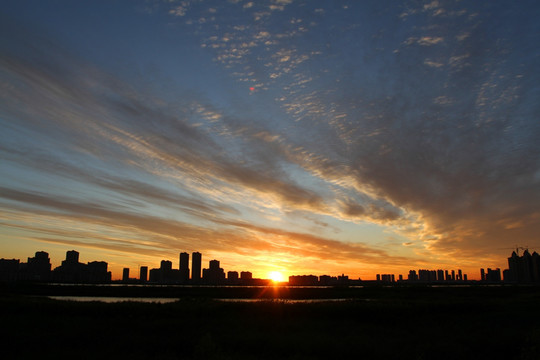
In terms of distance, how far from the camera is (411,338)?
104 feet

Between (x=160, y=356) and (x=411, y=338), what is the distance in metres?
21.3

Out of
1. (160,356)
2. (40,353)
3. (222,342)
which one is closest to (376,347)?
(222,342)

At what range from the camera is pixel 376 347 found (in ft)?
91.6

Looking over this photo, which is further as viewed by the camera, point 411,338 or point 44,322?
point 44,322

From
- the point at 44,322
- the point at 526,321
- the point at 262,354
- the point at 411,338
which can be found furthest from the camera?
the point at 526,321

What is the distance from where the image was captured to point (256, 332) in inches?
1300

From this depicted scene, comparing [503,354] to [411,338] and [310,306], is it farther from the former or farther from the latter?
[310,306]

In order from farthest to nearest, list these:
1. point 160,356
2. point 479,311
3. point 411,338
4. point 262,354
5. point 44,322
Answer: point 479,311 < point 44,322 < point 411,338 < point 262,354 < point 160,356

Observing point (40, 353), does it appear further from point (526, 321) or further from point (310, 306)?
point (526, 321)

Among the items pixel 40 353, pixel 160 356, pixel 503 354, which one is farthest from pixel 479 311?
pixel 40 353

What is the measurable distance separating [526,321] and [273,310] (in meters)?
29.8

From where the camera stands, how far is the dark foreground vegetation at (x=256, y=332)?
26083 millimetres

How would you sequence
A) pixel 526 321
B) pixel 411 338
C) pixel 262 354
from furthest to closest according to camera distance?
pixel 526 321 → pixel 411 338 → pixel 262 354

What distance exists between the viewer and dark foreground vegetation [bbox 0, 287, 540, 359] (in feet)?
85.6
